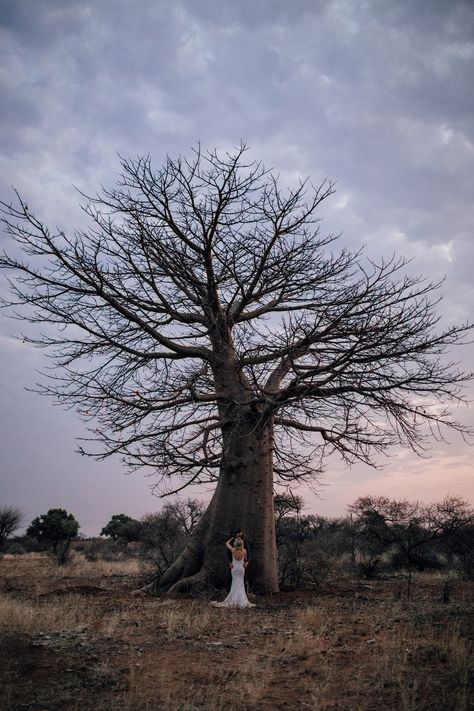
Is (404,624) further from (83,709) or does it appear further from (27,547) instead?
(27,547)

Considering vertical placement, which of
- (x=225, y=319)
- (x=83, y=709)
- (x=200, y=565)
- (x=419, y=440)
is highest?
(x=225, y=319)

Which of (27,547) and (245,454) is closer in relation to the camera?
(245,454)

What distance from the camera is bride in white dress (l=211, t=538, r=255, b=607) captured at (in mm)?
6691

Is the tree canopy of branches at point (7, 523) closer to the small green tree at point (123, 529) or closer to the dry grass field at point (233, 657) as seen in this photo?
the small green tree at point (123, 529)

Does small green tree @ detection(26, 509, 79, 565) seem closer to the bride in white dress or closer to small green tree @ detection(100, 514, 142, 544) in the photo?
small green tree @ detection(100, 514, 142, 544)

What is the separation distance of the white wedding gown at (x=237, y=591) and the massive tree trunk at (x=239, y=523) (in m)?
0.37

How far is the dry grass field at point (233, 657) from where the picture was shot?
301 cm

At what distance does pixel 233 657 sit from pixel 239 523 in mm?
3508

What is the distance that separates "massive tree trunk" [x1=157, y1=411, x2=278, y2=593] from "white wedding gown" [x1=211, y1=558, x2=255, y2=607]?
1.20 ft

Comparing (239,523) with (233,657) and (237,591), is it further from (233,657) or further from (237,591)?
(233,657)

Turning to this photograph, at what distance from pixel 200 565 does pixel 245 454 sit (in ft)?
6.21

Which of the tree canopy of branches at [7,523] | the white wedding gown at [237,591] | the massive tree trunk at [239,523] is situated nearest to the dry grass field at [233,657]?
the white wedding gown at [237,591]

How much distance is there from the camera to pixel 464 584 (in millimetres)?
9281

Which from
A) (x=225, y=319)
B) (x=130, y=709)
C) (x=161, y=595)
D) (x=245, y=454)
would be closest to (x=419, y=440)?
(x=245, y=454)
